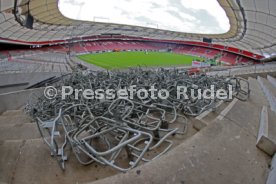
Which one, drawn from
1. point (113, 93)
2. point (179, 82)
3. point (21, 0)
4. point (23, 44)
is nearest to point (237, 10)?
point (21, 0)

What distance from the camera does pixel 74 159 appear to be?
2873mm

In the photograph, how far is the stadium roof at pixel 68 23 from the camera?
1834 centimetres

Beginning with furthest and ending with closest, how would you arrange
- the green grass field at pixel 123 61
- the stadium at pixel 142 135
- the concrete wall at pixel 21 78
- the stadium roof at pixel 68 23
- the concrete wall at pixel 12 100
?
the green grass field at pixel 123 61 → the stadium roof at pixel 68 23 → the concrete wall at pixel 21 78 → the concrete wall at pixel 12 100 → the stadium at pixel 142 135

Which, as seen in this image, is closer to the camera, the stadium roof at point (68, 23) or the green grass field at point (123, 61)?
the stadium roof at point (68, 23)

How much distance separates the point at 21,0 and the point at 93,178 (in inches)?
702

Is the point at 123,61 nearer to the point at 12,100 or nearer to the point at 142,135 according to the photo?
the point at 12,100

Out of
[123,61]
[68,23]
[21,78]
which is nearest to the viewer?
[21,78]

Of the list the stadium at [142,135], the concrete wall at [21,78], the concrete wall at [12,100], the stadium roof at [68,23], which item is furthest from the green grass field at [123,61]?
the stadium at [142,135]

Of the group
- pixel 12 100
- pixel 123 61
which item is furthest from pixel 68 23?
pixel 12 100

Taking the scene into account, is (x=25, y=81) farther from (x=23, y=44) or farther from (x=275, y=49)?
(x=275, y=49)

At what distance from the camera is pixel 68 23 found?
30.4m

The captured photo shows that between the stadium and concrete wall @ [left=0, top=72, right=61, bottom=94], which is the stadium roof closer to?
concrete wall @ [left=0, top=72, right=61, bottom=94]

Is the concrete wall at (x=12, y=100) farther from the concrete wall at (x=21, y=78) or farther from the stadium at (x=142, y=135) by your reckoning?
the concrete wall at (x=21, y=78)

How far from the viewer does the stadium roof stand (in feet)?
60.2
